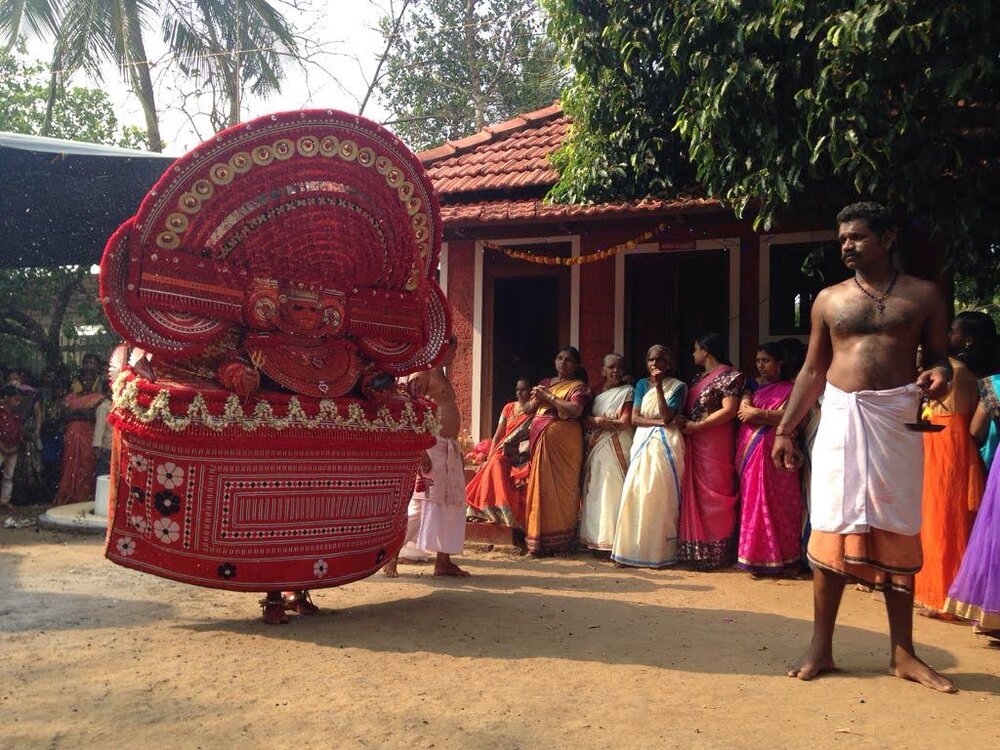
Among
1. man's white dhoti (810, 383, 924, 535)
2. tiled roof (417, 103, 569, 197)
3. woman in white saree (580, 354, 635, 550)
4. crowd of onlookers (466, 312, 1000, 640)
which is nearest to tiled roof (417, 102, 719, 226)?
tiled roof (417, 103, 569, 197)

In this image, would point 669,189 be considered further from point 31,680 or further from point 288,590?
Result: point 31,680

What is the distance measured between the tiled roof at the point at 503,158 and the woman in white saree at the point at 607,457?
2.61m

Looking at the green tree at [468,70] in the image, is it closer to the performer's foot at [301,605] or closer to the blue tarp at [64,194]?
the blue tarp at [64,194]

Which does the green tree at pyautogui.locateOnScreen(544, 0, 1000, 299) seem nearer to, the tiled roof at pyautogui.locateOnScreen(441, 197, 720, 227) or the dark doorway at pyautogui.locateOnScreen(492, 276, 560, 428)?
the tiled roof at pyautogui.locateOnScreen(441, 197, 720, 227)

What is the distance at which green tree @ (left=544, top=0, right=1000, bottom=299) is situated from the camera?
17.4 ft

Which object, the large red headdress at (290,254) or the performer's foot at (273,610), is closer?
the large red headdress at (290,254)

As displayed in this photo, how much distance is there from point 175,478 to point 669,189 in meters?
5.31

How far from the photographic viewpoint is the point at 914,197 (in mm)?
6082

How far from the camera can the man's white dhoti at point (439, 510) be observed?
6.50 m

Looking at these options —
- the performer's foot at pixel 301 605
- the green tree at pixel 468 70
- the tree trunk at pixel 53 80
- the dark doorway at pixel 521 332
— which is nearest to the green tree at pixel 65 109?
the tree trunk at pixel 53 80

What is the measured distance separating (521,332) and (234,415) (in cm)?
698

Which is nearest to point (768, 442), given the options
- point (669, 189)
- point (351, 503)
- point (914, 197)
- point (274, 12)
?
point (914, 197)

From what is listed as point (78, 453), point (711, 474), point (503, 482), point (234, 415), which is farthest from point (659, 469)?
point (78, 453)

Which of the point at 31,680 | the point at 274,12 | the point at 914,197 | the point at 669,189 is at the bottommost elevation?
the point at 31,680
